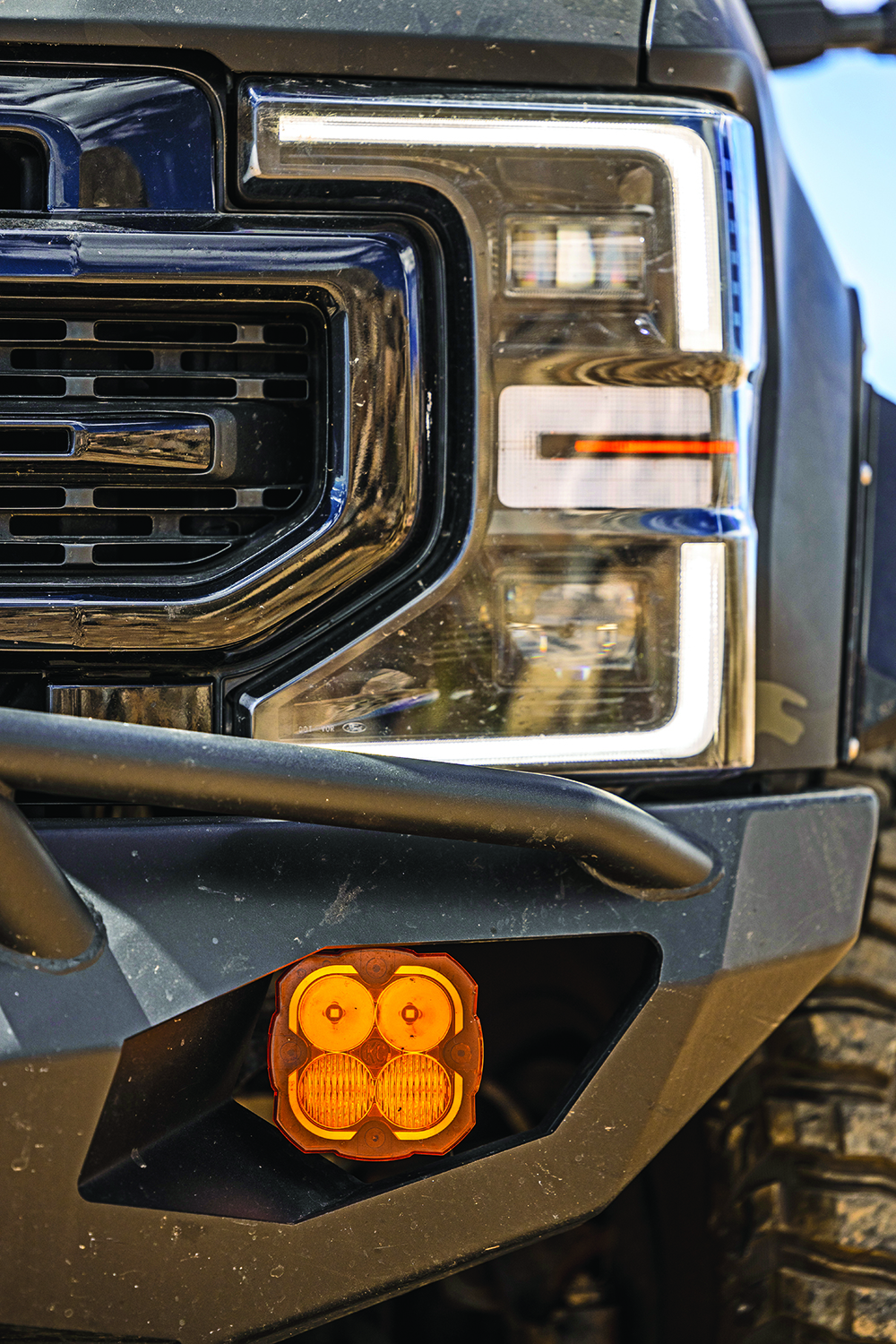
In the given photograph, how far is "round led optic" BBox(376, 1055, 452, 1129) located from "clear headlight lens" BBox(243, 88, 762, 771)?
0.90 feet

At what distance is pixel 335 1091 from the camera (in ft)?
3.23

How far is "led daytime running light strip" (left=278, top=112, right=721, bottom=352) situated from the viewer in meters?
1.06

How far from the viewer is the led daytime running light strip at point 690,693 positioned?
109 cm

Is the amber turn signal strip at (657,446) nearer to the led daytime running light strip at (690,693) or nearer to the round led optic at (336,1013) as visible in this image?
the led daytime running light strip at (690,693)

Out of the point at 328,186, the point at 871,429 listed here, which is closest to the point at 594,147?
the point at 328,186

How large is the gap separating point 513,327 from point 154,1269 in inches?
34.8

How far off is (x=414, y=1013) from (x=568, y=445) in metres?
0.54

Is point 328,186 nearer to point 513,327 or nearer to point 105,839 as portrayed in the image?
point 513,327

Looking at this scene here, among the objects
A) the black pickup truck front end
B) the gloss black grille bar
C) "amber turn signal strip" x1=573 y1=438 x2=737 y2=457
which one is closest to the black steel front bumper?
the black pickup truck front end

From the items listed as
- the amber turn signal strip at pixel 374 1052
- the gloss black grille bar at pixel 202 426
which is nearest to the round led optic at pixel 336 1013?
the amber turn signal strip at pixel 374 1052

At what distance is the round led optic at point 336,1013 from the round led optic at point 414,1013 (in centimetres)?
2

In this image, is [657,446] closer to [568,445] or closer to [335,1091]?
[568,445]

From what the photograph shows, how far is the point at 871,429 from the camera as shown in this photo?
1.43 m

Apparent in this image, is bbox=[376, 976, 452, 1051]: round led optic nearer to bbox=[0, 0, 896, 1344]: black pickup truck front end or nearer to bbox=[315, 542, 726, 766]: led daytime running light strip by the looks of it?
bbox=[0, 0, 896, 1344]: black pickup truck front end
